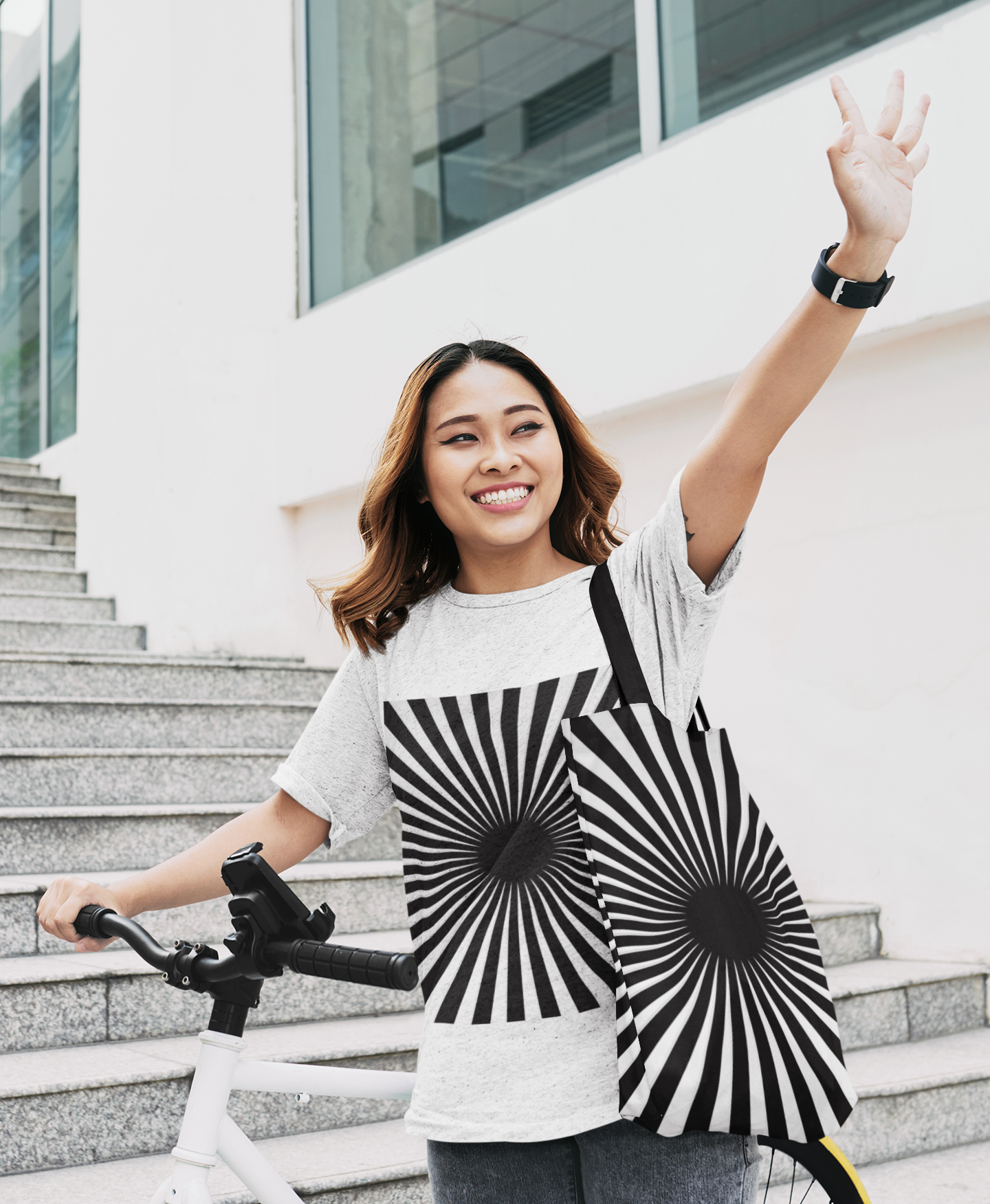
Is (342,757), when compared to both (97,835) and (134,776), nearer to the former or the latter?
(97,835)

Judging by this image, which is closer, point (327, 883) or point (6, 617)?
point (327, 883)

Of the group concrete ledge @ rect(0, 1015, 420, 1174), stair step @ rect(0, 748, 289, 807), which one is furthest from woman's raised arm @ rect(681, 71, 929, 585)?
stair step @ rect(0, 748, 289, 807)

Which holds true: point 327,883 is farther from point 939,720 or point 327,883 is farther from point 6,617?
point 6,617

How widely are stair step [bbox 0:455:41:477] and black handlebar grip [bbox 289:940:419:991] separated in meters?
6.40

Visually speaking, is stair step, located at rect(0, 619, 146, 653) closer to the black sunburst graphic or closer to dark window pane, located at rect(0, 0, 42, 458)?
dark window pane, located at rect(0, 0, 42, 458)

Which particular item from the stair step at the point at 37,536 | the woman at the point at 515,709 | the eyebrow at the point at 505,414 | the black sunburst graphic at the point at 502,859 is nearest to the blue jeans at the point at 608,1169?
the woman at the point at 515,709

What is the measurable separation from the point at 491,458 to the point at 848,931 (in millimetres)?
2593

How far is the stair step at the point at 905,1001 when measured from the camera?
306 cm

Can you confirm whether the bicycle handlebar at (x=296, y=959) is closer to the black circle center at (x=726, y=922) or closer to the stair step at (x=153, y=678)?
the black circle center at (x=726, y=922)

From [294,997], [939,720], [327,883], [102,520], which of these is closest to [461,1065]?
[294,997]

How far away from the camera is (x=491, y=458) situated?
4.13ft

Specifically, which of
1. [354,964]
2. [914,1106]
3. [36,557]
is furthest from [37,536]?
[354,964]

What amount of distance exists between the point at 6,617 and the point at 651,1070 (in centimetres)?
457

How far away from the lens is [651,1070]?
1.03 m
